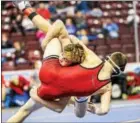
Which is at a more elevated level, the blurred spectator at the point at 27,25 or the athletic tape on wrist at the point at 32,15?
the athletic tape on wrist at the point at 32,15

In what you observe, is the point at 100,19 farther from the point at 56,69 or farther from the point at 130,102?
the point at 56,69

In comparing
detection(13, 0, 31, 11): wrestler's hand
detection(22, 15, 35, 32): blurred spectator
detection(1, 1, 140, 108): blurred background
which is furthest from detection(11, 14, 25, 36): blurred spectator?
detection(13, 0, 31, 11): wrestler's hand

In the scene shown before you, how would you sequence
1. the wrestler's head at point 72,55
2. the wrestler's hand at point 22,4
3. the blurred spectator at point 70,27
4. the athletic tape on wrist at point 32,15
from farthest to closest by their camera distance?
the blurred spectator at point 70,27, the wrestler's hand at point 22,4, the athletic tape on wrist at point 32,15, the wrestler's head at point 72,55

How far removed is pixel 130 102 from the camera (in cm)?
1059

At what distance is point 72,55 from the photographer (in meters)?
4.82

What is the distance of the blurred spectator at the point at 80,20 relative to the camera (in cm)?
1369

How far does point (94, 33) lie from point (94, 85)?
356 inches

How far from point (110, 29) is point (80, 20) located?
0.79m

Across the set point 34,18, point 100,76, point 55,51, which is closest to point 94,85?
point 100,76

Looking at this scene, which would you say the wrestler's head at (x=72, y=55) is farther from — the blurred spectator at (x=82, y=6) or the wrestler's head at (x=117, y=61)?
the blurred spectator at (x=82, y=6)

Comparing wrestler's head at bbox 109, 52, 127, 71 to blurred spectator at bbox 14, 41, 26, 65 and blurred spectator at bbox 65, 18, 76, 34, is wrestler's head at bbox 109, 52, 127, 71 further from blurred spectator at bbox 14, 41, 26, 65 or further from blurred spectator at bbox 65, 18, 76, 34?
blurred spectator at bbox 65, 18, 76, 34

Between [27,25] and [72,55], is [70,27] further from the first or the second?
[72,55]

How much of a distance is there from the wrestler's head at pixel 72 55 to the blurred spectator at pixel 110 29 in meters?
9.02

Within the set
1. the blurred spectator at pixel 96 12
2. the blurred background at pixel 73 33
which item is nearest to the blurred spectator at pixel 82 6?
the blurred background at pixel 73 33
